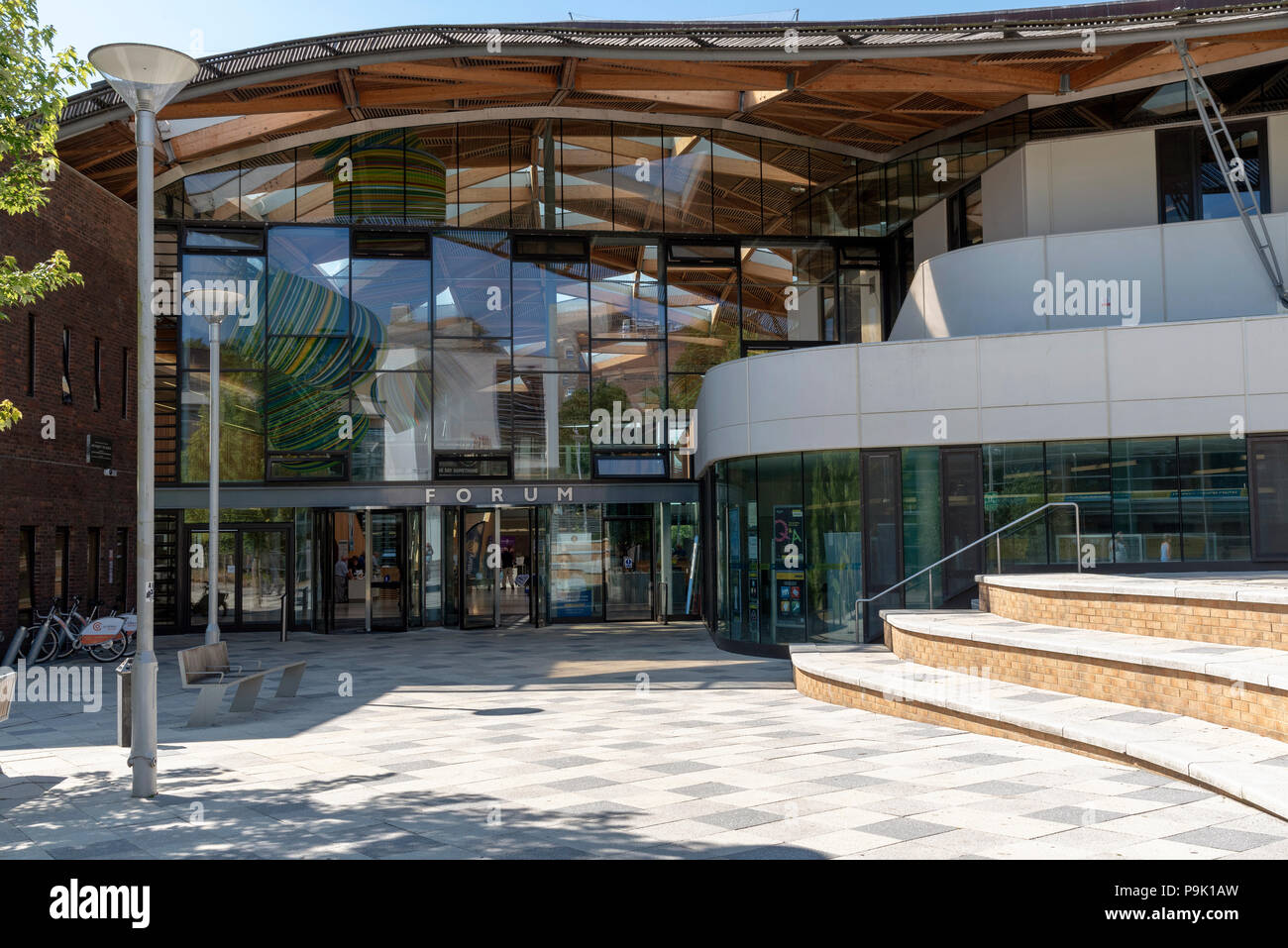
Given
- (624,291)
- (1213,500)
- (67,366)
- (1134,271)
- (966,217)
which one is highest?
(966,217)

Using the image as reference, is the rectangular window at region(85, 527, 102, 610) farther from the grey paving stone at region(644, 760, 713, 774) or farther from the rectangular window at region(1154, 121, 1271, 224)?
the rectangular window at region(1154, 121, 1271, 224)

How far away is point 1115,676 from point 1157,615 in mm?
1632

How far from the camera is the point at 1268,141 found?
68.3ft

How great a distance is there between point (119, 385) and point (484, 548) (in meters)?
9.03

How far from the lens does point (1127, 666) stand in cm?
970

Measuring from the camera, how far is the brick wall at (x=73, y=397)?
20438 millimetres

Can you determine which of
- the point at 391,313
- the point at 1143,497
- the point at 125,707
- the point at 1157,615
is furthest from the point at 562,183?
the point at 125,707

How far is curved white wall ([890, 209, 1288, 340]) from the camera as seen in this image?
64.3 ft

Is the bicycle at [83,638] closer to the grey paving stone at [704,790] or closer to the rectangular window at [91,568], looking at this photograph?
the rectangular window at [91,568]

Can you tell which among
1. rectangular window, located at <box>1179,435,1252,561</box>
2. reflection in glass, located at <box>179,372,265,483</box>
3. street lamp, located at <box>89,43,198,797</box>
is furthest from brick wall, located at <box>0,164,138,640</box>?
rectangular window, located at <box>1179,435,1252,561</box>

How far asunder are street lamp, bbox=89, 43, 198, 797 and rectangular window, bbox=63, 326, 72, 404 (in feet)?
49.7

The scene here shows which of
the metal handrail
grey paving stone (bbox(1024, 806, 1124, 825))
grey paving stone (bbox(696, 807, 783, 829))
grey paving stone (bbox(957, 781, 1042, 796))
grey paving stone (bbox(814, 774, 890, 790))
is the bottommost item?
grey paving stone (bbox(814, 774, 890, 790))

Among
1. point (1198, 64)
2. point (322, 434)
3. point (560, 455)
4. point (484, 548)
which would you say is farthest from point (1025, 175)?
point (322, 434)

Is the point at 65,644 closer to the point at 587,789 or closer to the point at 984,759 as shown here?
the point at 587,789
